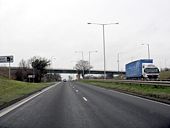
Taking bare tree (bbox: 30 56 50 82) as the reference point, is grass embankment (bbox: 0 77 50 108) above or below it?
below

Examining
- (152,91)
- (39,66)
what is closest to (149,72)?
(152,91)

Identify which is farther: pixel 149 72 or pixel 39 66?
pixel 39 66

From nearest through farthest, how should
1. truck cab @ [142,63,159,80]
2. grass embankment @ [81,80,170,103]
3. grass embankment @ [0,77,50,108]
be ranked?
grass embankment @ [0,77,50,108], grass embankment @ [81,80,170,103], truck cab @ [142,63,159,80]

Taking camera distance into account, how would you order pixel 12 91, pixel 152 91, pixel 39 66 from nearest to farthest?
1. pixel 152 91
2. pixel 12 91
3. pixel 39 66

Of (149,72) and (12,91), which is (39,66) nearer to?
(149,72)

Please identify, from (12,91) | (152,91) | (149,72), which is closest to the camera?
(152,91)

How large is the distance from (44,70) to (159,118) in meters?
110

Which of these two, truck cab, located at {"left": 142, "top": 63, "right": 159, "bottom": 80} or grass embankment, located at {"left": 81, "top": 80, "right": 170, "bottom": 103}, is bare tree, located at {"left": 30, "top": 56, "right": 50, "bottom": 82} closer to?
truck cab, located at {"left": 142, "top": 63, "right": 159, "bottom": 80}

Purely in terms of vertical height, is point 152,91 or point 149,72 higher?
point 149,72

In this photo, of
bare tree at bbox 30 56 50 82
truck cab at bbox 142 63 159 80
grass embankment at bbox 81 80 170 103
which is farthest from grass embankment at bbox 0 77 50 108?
bare tree at bbox 30 56 50 82

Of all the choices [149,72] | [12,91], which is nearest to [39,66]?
[149,72]

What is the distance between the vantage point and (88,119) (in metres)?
12.3

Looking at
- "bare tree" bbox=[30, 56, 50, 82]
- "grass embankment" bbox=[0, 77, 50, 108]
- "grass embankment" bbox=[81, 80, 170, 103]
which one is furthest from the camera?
"bare tree" bbox=[30, 56, 50, 82]

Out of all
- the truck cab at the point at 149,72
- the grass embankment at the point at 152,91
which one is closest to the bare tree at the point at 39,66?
the truck cab at the point at 149,72
